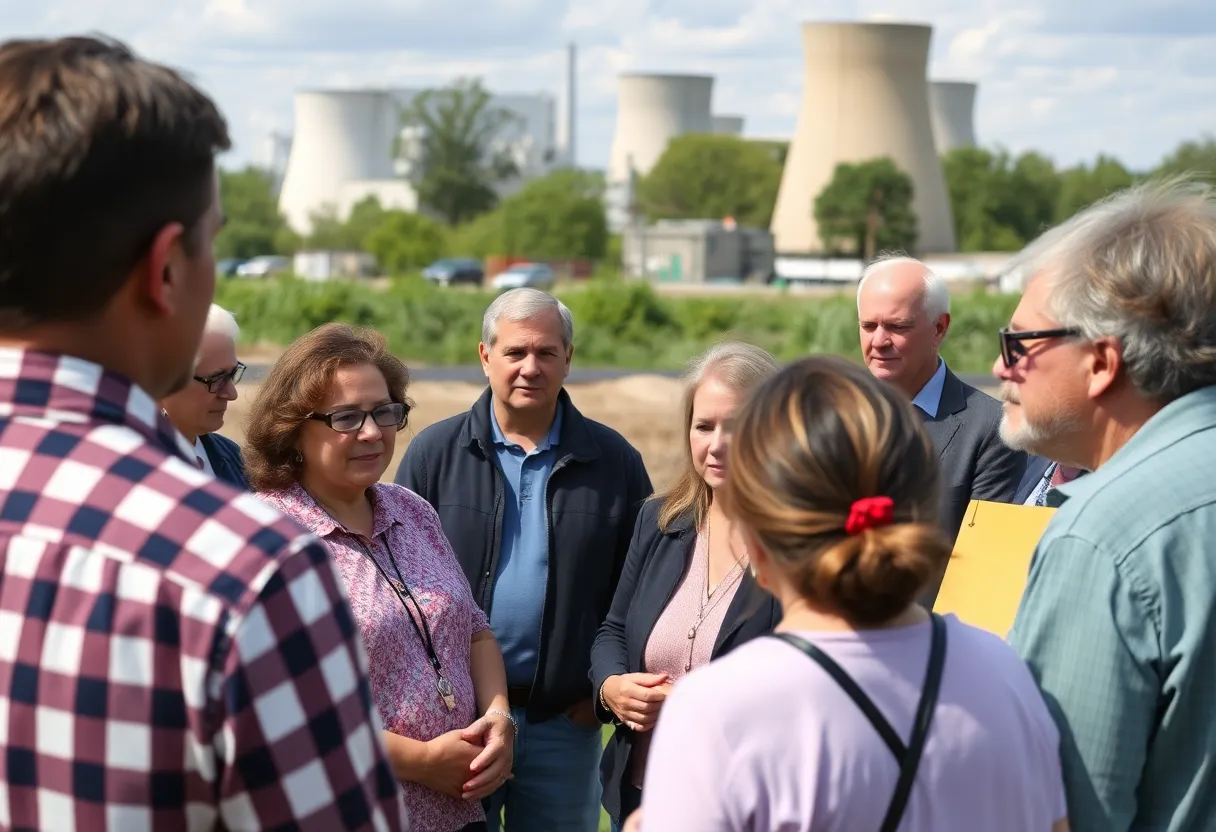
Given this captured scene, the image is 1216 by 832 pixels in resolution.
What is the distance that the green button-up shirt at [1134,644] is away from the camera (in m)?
1.69

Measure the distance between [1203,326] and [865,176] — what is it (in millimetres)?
49923

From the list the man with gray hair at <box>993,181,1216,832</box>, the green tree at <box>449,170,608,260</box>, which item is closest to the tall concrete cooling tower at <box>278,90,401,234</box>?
the green tree at <box>449,170,608,260</box>

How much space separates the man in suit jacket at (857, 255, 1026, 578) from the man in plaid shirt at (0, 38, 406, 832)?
8.77ft

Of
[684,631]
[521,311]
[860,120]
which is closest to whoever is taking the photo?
[684,631]

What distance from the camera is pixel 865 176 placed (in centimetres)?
5022

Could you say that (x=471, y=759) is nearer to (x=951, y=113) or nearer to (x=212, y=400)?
(x=212, y=400)

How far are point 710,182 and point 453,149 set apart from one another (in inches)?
565

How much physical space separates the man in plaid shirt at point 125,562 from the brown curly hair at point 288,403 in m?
1.69

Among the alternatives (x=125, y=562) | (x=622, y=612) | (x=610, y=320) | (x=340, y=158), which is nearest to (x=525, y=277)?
(x=610, y=320)

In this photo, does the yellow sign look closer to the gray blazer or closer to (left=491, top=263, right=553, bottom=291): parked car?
the gray blazer

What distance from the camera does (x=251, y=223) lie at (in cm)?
7044

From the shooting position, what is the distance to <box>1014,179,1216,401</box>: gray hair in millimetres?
1825

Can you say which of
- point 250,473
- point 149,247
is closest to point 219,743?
point 149,247

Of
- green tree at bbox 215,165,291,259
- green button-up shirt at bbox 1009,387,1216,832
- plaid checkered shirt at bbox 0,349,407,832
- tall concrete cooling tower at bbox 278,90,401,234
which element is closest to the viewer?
plaid checkered shirt at bbox 0,349,407,832
